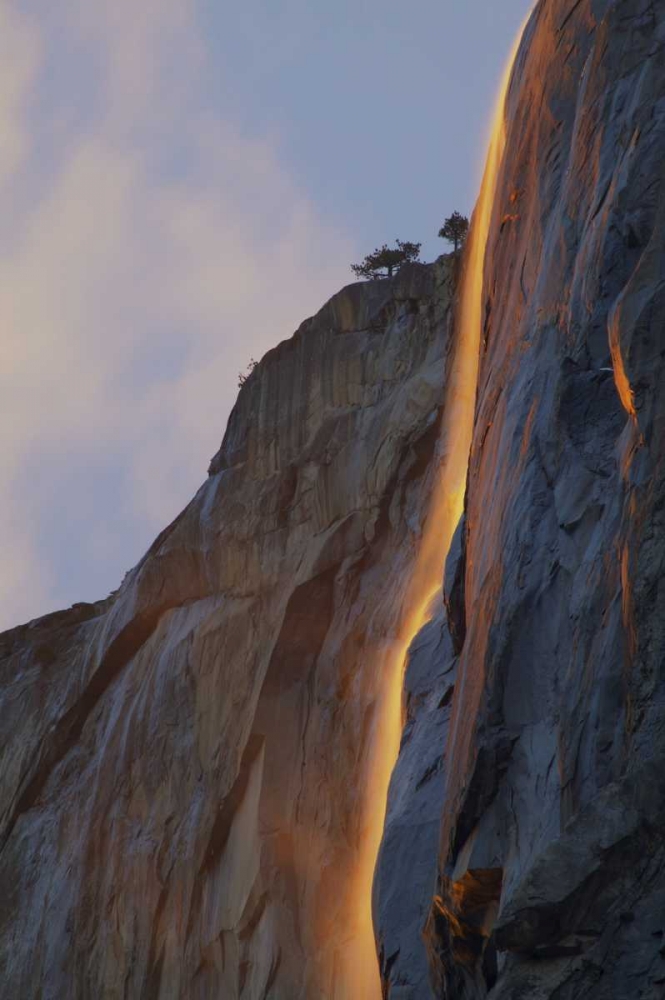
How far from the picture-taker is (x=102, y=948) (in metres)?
24.0

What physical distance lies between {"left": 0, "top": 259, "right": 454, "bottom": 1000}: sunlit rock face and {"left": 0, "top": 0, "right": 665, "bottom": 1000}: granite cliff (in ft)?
0.20

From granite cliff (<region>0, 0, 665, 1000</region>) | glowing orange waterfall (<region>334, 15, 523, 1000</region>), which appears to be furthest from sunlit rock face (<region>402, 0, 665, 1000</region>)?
glowing orange waterfall (<region>334, 15, 523, 1000</region>)

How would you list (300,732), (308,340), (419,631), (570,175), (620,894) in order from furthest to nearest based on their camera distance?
(308,340)
(300,732)
(419,631)
(570,175)
(620,894)

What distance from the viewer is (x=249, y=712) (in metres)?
22.2

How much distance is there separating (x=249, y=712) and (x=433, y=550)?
4.43 meters

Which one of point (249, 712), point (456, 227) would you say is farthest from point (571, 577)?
point (456, 227)

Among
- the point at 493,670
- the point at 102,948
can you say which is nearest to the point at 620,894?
the point at 493,670

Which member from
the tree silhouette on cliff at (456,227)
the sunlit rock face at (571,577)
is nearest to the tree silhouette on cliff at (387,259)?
the tree silhouette on cliff at (456,227)

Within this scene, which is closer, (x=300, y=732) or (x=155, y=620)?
(x=300, y=732)

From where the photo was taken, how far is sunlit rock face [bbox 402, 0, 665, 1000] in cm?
828

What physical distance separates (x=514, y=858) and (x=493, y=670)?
57.2 inches

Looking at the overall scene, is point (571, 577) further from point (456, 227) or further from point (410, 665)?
point (456, 227)

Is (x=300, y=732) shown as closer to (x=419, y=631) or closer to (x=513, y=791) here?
(x=419, y=631)

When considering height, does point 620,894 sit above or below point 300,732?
below
